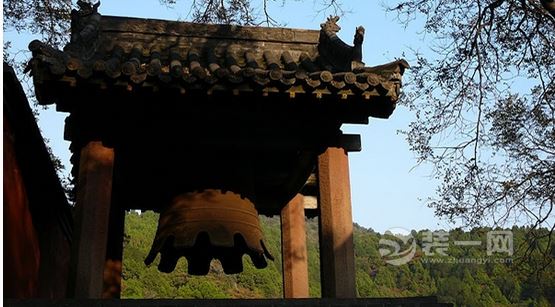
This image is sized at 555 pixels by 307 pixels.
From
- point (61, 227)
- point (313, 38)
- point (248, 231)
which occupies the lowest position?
point (248, 231)

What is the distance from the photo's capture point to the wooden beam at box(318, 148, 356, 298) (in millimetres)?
5535

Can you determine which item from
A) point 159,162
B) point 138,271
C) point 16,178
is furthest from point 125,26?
point 138,271

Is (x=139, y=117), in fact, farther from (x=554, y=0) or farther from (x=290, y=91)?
Result: (x=554, y=0)

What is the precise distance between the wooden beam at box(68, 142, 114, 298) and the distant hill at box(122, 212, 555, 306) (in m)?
22.9

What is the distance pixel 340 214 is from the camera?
5.78 metres

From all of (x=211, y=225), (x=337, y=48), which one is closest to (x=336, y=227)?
(x=211, y=225)

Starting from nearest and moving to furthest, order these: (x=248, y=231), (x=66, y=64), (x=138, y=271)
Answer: (x=66, y=64), (x=248, y=231), (x=138, y=271)

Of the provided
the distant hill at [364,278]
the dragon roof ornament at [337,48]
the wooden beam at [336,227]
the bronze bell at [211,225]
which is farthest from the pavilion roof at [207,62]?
the distant hill at [364,278]

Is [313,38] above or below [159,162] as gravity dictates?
above

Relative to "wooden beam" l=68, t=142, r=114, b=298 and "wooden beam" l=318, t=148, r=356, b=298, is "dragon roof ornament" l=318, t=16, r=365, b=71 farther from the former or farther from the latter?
"wooden beam" l=68, t=142, r=114, b=298

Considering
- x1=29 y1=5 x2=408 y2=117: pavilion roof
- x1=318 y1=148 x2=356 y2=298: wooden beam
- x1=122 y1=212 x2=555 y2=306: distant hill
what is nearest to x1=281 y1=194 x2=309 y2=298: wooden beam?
x1=29 y1=5 x2=408 y2=117: pavilion roof

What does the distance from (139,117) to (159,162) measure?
1.21m

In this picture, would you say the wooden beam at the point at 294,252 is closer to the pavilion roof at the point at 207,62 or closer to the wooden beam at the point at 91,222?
the pavilion roof at the point at 207,62

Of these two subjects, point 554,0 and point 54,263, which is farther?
point 54,263
